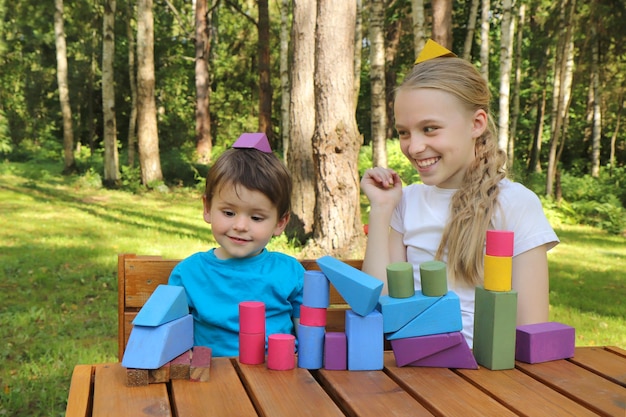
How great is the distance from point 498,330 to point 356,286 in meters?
0.42

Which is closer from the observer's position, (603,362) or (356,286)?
(356,286)

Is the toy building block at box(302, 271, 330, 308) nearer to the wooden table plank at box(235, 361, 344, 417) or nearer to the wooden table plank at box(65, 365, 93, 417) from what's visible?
the wooden table plank at box(235, 361, 344, 417)

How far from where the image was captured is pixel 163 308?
64.2 inches

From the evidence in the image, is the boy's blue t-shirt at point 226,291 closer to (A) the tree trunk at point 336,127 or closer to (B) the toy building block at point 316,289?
(B) the toy building block at point 316,289

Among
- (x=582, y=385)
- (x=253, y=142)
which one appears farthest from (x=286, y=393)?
(x=253, y=142)

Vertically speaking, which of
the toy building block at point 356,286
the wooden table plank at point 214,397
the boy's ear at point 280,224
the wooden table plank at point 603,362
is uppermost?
the boy's ear at point 280,224

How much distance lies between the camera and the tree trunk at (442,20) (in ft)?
32.0

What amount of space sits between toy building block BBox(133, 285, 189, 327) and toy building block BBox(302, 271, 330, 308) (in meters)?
0.34

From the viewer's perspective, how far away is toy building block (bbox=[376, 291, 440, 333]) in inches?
65.9

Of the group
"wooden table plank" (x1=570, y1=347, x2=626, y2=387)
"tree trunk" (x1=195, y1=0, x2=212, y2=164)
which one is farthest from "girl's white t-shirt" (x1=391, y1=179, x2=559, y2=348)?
"tree trunk" (x1=195, y1=0, x2=212, y2=164)

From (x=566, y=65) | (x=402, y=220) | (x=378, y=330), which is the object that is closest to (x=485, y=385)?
(x=378, y=330)

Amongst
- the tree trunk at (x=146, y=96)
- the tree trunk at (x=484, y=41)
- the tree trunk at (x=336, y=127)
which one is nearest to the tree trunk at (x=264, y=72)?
the tree trunk at (x=146, y=96)

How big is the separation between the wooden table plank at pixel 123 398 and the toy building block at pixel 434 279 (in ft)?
2.37

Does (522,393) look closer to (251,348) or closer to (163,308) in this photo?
(251,348)
